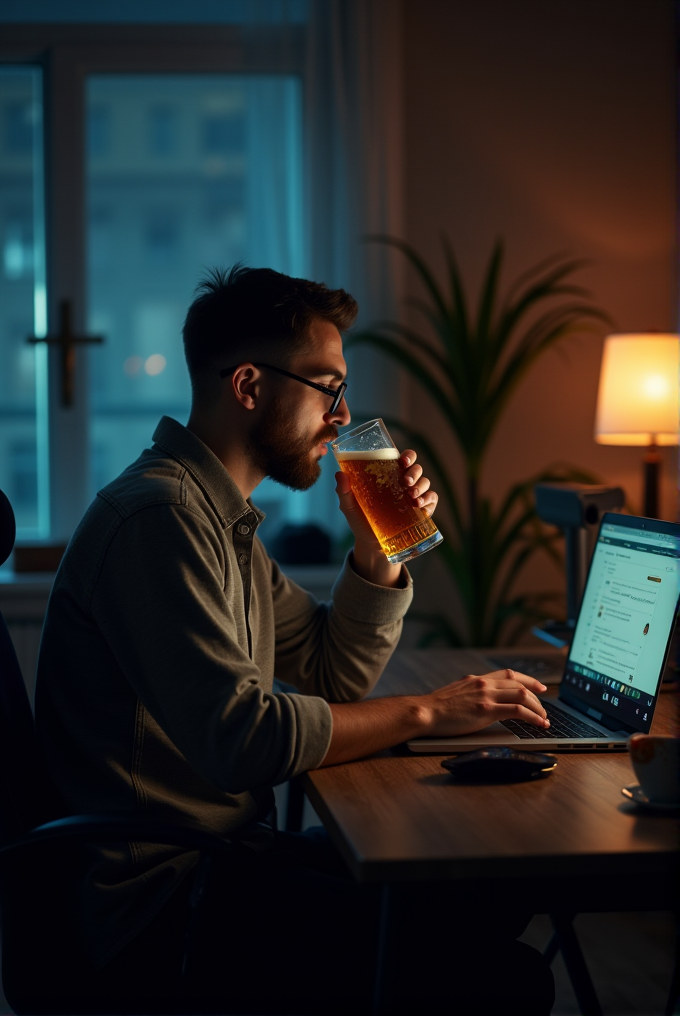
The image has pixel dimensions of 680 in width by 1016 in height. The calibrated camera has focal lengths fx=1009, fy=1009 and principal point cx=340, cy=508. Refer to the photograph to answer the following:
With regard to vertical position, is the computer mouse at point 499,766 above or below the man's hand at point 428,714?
below

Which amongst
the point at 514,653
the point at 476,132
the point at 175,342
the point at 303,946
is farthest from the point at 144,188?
the point at 303,946

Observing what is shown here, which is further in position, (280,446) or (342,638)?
(342,638)

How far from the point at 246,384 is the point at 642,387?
5.76 feet

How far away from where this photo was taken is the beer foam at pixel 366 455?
150cm

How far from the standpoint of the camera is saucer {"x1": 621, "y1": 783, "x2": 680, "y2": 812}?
1.10 m

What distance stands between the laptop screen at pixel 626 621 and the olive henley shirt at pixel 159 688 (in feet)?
1.50

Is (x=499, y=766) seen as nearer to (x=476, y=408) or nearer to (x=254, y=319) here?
(x=254, y=319)

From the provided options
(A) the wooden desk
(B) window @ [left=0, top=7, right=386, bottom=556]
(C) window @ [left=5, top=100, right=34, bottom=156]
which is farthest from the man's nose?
(C) window @ [left=5, top=100, right=34, bottom=156]

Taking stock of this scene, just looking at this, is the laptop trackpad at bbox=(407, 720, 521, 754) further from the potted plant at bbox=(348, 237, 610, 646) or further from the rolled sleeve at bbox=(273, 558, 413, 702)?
the potted plant at bbox=(348, 237, 610, 646)

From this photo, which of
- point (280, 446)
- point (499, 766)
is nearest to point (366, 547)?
point (280, 446)

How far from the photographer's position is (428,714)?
4.42ft

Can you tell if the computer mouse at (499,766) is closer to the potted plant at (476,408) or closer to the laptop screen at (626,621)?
the laptop screen at (626,621)

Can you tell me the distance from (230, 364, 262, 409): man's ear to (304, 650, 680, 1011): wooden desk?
1.81 ft

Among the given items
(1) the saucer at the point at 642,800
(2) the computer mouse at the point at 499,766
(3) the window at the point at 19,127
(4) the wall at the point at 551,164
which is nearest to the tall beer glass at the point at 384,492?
(2) the computer mouse at the point at 499,766
